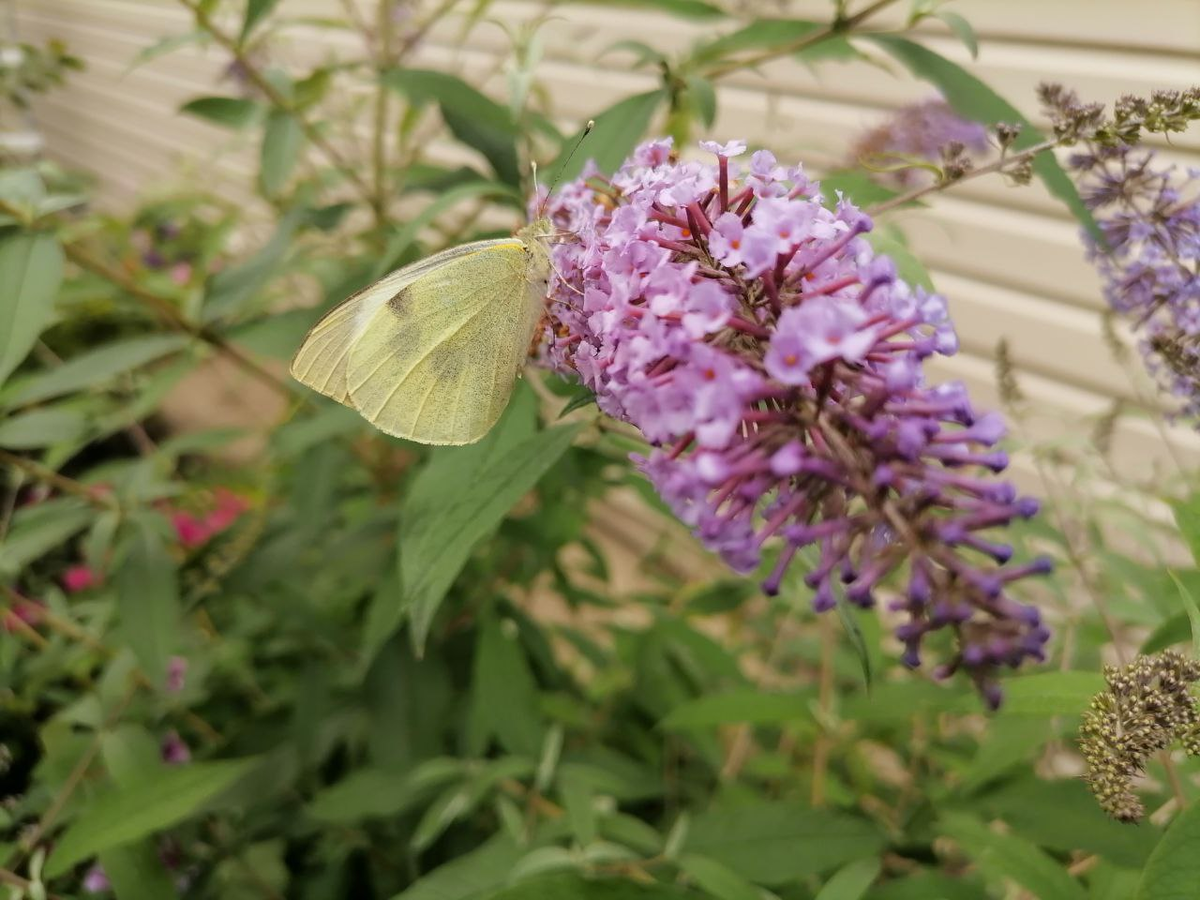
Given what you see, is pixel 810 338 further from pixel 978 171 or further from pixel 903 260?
pixel 978 171

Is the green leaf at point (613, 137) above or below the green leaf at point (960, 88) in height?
below

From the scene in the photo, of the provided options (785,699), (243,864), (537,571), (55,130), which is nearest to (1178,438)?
(785,699)

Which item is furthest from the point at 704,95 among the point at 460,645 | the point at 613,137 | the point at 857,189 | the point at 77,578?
the point at 77,578

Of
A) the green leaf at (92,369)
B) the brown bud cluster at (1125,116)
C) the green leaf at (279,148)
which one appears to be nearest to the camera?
the brown bud cluster at (1125,116)

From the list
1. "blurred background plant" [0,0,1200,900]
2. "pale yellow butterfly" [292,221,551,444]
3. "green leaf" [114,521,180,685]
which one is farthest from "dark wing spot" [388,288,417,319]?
"green leaf" [114,521,180,685]

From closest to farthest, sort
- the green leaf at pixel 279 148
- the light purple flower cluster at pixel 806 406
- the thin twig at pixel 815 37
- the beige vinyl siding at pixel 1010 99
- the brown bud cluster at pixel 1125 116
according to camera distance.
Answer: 1. the light purple flower cluster at pixel 806 406
2. the brown bud cluster at pixel 1125 116
3. the thin twig at pixel 815 37
4. the green leaf at pixel 279 148
5. the beige vinyl siding at pixel 1010 99

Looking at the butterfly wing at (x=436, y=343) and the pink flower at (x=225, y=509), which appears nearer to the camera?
the butterfly wing at (x=436, y=343)

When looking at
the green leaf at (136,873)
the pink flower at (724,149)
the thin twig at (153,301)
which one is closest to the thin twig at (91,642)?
the green leaf at (136,873)

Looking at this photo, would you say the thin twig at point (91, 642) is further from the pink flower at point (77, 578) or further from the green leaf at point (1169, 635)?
the green leaf at point (1169, 635)
